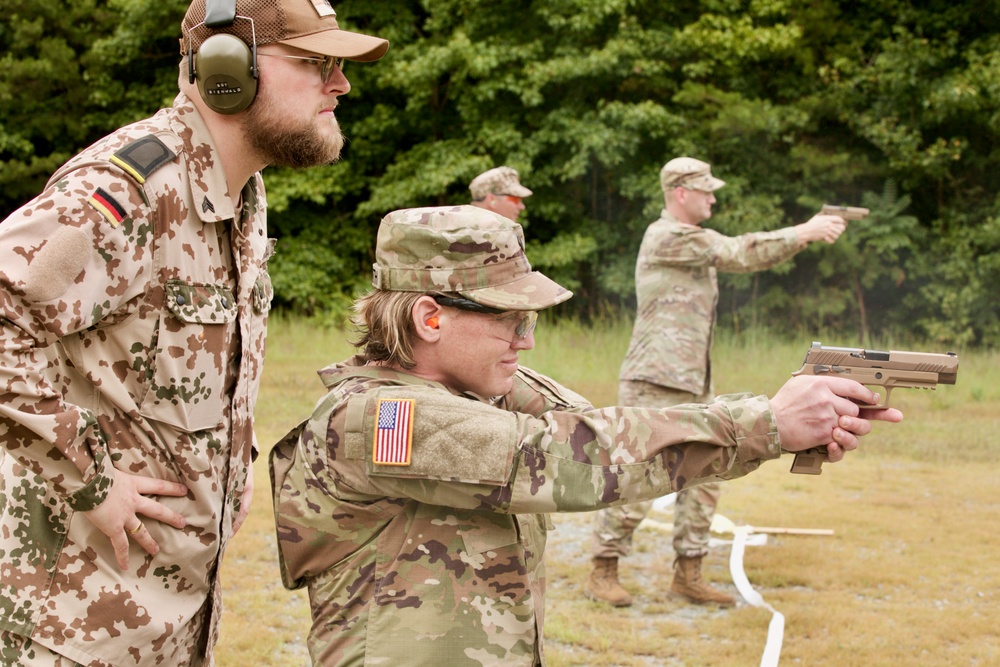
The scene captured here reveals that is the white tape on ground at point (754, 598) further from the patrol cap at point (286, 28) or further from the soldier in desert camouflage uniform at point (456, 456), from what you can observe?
the patrol cap at point (286, 28)

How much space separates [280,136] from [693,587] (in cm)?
423

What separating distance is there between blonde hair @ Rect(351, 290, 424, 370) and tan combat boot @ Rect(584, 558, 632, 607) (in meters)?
3.92

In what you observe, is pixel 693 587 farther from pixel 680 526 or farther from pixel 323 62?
pixel 323 62

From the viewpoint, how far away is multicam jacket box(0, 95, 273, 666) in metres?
2.00

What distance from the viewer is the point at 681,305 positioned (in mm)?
6301

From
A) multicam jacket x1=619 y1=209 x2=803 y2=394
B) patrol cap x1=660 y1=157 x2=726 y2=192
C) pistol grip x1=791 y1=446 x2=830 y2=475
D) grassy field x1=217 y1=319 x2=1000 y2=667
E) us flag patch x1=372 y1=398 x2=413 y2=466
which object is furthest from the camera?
patrol cap x1=660 y1=157 x2=726 y2=192

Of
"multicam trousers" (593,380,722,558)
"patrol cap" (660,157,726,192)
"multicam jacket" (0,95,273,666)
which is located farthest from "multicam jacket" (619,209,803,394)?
"multicam jacket" (0,95,273,666)

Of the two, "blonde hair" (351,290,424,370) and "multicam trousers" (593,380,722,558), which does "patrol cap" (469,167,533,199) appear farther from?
"blonde hair" (351,290,424,370)

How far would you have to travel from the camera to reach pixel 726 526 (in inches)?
275

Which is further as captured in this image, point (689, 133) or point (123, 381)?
point (689, 133)

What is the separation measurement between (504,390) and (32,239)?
0.98 metres

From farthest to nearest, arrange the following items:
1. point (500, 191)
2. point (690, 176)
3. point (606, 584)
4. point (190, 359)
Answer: point (500, 191), point (690, 176), point (606, 584), point (190, 359)

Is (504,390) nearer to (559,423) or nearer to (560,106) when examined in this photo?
(559,423)

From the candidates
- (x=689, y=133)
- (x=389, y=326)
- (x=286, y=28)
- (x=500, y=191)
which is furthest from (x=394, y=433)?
(x=689, y=133)
